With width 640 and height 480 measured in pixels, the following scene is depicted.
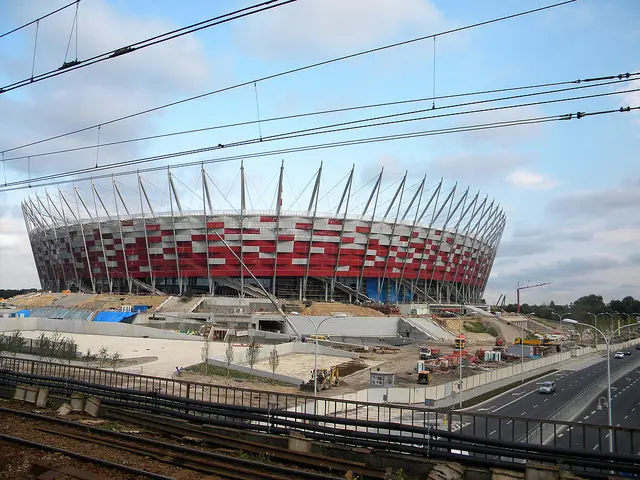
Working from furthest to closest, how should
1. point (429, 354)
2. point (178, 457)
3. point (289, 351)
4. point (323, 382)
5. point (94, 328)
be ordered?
point (94, 328) < point (289, 351) < point (429, 354) < point (323, 382) < point (178, 457)

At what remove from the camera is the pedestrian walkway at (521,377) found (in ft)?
122

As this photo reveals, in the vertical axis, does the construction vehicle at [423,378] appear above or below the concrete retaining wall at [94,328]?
below

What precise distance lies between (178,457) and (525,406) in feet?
102

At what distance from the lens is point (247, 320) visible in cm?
7638

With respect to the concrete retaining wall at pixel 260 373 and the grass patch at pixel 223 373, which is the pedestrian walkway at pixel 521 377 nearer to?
the concrete retaining wall at pixel 260 373

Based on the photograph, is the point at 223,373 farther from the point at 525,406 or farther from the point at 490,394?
the point at 525,406

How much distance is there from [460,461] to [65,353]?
40.8m

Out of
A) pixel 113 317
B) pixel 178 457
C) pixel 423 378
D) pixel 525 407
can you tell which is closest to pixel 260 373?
pixel 423 378

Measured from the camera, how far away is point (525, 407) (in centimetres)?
3556

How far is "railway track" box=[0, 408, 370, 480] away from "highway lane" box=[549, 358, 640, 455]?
1118 centimetres

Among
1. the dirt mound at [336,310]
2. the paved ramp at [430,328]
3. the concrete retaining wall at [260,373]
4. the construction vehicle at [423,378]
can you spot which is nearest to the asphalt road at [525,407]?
the construction vehicle at [423,378]

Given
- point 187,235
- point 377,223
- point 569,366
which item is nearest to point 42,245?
point 187,235

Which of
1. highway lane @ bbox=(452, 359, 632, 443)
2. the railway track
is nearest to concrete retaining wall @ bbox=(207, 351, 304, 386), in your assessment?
highway lane @ bbox=(452, 359, 632, 443)

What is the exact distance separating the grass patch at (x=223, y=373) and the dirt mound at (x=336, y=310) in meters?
37.5
